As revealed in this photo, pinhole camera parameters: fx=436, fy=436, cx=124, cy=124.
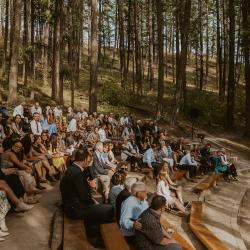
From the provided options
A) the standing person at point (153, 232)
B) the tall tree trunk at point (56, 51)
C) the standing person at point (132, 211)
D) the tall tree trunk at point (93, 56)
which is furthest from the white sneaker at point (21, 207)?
the tall tree trunk at point (56, 51)

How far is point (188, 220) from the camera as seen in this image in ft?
37.0

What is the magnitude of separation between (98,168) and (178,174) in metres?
4.90

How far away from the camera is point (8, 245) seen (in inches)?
281

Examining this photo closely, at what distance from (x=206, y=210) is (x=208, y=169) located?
A: 6.37 meters

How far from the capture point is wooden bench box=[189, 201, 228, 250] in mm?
8898

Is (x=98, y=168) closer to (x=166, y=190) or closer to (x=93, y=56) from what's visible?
(x=166, y=190)

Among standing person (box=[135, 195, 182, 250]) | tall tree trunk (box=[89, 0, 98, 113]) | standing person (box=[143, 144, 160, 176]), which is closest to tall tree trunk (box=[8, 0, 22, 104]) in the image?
tall tree trunk (box=[89, 0, 98, 113])

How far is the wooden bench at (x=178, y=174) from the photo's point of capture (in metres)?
15.5

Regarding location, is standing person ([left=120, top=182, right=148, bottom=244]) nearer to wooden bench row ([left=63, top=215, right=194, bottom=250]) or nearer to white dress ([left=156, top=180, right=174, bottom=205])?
wooden bench row ([left=63, top=215, right=194, bottom=250])

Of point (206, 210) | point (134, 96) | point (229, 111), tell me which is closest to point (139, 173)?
point (206, 210)

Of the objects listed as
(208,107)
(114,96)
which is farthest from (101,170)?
(208,107)

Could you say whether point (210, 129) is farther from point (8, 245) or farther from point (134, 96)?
point (8, 245)

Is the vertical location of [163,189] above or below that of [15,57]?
below

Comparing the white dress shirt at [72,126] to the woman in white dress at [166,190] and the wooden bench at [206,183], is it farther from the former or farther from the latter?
the woman in white dress at [166,190]
